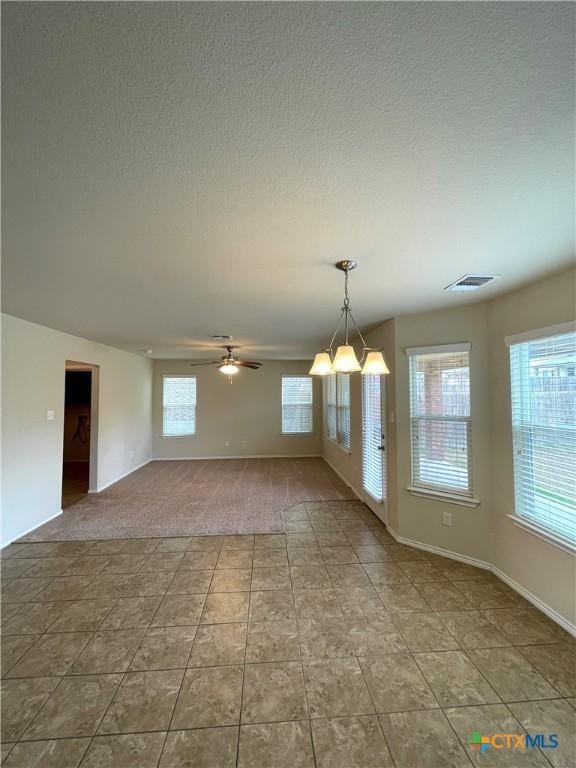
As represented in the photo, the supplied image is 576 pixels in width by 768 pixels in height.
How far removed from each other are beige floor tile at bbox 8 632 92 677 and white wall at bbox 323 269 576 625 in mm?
3004

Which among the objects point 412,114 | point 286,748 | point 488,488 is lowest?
point 286,748

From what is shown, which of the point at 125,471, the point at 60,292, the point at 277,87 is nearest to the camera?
the point at 277,87

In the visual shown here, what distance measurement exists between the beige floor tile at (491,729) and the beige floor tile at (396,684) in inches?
5.2

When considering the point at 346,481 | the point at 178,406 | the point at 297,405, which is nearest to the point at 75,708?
the point at 346,481

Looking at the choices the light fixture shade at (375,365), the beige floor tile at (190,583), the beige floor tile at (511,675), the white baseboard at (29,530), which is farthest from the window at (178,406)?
the beige floor tile at (511,675)

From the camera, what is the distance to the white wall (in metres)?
2.34

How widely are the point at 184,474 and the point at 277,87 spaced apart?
666 centimetres

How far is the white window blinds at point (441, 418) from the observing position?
10.3ft

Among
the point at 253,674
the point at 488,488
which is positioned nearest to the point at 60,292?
the point at 253,674

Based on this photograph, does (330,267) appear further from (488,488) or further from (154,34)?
(488,488)

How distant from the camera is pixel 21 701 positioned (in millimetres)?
1694

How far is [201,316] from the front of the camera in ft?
11.8

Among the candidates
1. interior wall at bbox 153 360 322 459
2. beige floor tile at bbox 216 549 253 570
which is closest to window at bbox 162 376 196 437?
interior wall at bbox 153 360 322 459

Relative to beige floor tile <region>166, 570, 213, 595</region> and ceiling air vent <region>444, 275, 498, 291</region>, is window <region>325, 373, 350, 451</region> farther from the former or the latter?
beige floor tile <region>166, 570, 213, 595</region>
